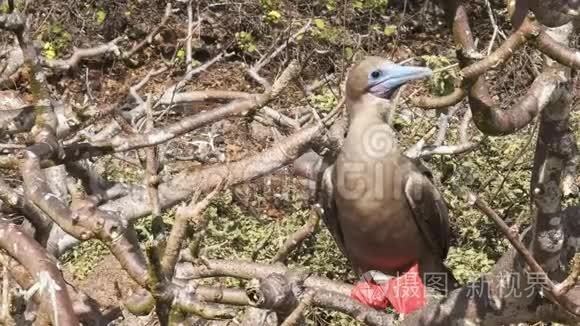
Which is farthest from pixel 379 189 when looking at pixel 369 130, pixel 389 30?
pixel 389 30

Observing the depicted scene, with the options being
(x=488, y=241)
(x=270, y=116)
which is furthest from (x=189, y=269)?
(x=488, y=241)

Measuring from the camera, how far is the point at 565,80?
2.74m

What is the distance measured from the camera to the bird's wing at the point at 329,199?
4254mm

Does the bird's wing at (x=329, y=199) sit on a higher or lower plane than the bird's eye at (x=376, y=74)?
lower

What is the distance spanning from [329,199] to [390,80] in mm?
641

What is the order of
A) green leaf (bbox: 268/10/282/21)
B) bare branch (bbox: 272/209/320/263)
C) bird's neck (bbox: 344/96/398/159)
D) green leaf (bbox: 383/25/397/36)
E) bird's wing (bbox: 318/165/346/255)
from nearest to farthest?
bare branch (bbox: 272/209/320/263)
bird's neck (bbox: 344/96/398/159)
bird's wing (bbox: 318/165/346/255)
green leaf (bbox: 268/10/282/21)
green leaf (bbox: 383/25/397/36)

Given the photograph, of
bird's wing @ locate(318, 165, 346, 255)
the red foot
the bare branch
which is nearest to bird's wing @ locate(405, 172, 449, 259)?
the red foot

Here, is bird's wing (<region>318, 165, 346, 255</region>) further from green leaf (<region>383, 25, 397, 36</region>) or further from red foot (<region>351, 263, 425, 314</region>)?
green leaf (<region>383, 25, 397, 36</region>)

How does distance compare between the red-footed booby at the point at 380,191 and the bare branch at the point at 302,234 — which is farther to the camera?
the red-footed booby at the point at 380,191

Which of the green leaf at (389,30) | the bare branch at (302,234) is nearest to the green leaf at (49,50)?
the green leaf at (389,30)

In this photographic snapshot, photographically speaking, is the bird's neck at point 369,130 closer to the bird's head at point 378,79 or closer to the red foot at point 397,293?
the bird's head at point 378,79

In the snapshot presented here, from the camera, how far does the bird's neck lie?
3977 mm

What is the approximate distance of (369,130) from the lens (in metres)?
4.02

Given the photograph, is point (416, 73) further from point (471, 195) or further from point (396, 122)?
point (396, 122)
